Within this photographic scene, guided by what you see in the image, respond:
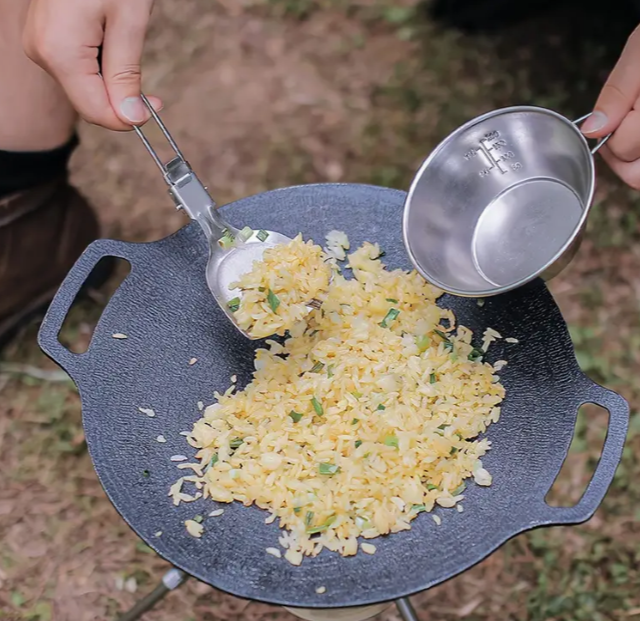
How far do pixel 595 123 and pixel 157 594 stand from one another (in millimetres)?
1398

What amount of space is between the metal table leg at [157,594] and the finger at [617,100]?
4.12ft

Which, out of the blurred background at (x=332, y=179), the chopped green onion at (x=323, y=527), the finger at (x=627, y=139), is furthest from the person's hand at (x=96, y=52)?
the blurred background at (x=332, y=179)

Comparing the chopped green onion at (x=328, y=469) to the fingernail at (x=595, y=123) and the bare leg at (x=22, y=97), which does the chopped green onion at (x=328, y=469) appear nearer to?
the fingernail at (x=595, y=123)

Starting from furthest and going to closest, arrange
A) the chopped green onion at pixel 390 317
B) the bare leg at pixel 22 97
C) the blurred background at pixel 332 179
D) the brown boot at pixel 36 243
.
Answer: the brown boot at pixel 36 243, the blurred background at pixel 332 179, the bare leg at pixel 22 97, the chopped green onion at pixel 390 317

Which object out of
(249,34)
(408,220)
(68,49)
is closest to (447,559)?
(408,220)

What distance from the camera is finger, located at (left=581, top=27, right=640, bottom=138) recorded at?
4.99ft

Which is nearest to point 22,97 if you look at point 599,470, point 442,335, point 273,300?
point 273,300

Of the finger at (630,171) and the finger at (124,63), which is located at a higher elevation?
the finger at (124,63)

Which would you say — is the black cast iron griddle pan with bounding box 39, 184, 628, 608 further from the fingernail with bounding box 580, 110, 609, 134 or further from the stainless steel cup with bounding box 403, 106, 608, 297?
the fingernail with bounding box 580, 110, 609, 134

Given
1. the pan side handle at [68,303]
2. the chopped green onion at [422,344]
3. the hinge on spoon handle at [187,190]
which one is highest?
the hinge on spoon handle at [187,190]

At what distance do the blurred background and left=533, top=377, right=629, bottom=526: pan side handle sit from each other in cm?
78

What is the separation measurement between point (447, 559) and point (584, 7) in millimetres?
2687

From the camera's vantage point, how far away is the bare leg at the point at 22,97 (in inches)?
73.2

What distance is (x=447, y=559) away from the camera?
4.13 feet
